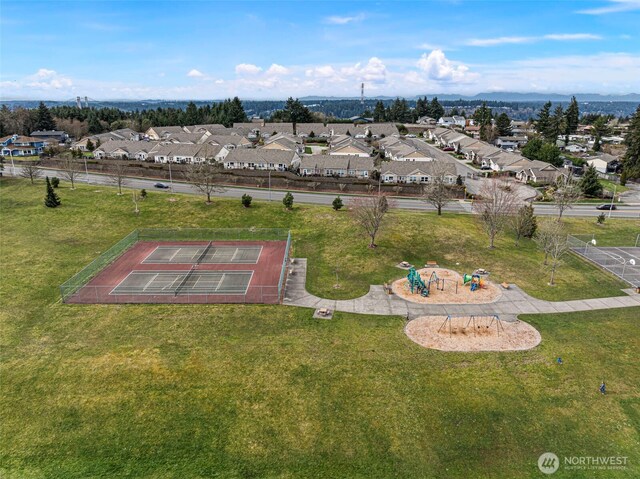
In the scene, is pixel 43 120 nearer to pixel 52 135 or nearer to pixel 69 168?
pixel 52 135

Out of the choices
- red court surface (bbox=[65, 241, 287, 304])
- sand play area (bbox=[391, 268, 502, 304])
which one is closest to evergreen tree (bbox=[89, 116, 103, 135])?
red court surface (bbox=[65, 241, 287, 304])

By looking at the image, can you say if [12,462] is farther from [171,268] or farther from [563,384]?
[563,384]

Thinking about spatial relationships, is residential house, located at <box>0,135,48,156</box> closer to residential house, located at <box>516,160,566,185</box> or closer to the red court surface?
the red court surface

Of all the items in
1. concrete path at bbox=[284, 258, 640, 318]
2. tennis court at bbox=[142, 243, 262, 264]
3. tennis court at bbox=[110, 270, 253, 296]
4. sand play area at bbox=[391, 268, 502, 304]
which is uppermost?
tennis court at bbox=[142, 243, 262, 264]

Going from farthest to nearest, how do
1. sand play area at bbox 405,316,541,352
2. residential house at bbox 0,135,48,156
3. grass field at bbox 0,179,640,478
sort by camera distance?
residential house at bbox 0,135,48,156
sand play area at bbox 405,316,541,352
grass field at bbox 0,179,640,478

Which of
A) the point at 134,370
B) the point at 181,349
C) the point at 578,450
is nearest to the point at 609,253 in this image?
the point at 578,450

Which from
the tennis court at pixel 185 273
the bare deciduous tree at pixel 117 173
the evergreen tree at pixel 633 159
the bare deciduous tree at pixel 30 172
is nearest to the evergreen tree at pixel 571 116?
the evergreen tree at pixel 633 159
